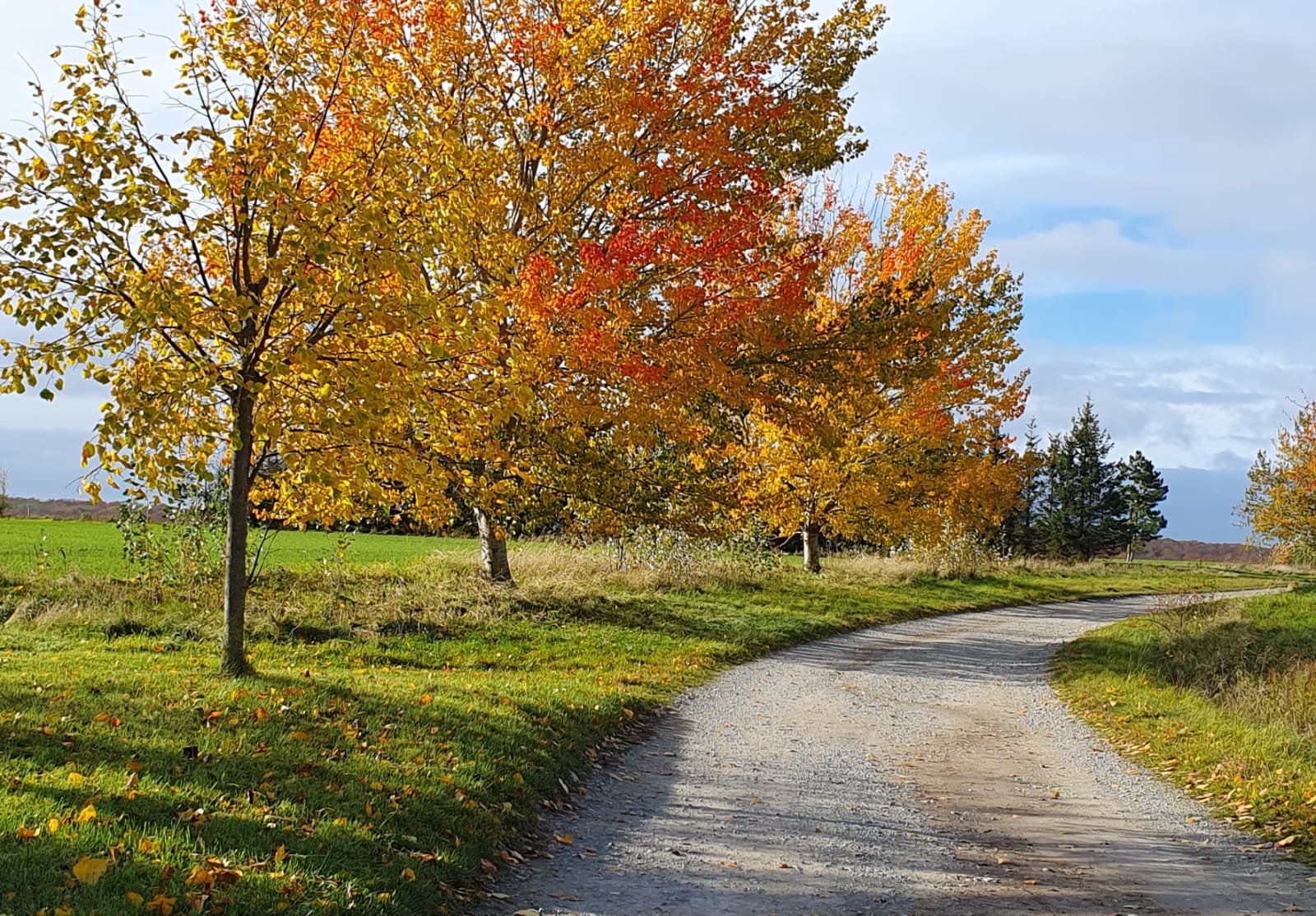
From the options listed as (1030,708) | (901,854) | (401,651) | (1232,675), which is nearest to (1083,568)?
(1232,675)

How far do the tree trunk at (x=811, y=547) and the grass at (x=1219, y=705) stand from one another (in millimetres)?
8326

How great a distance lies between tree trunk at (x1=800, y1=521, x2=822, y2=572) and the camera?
87.5ft

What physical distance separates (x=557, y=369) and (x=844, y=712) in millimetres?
6031

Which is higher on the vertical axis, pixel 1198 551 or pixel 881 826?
pixel 881 826

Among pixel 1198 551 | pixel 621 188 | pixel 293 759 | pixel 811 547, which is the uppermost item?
pixel 621 188

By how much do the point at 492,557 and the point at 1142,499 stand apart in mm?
58648

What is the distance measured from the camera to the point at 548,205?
1444 cm

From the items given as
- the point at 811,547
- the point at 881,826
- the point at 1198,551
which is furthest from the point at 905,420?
the point at 1198,551

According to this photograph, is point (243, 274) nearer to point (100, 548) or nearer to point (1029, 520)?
point (100, 548)

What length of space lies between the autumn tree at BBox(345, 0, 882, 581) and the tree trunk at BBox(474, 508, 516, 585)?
173 cm

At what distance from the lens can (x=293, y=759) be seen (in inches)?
261

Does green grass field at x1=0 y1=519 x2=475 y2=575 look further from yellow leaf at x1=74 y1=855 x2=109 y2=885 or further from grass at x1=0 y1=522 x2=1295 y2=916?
yellow leaf at x1=74 y1=855 x2=109 y2=885

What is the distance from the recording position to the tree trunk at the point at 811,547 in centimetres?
2667

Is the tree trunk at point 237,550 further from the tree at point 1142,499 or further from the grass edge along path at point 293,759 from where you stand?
the tree at point 1142,499
